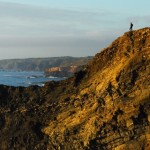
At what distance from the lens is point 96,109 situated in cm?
3022

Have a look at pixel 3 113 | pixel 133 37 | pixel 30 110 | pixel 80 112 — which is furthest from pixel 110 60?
pixel 3 113

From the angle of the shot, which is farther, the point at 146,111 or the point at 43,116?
the point at 43,116

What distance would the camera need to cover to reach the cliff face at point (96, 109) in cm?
2878

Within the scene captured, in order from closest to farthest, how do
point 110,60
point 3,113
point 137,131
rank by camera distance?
point 137,131, point 110,60, point 3,113

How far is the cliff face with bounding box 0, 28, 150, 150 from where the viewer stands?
28781 millimetres

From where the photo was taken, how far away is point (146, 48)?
101 ft

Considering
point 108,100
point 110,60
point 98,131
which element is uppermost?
point 110,60

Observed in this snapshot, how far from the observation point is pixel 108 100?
98.7 ft

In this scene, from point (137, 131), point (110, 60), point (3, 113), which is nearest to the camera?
point (137, 131)

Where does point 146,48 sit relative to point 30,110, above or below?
above

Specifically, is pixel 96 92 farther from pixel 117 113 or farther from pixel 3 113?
pixel 3 113

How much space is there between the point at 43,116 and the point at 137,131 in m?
7.78

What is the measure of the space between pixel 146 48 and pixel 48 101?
8.52 metres

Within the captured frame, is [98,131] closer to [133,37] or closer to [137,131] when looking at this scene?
[137,131]
